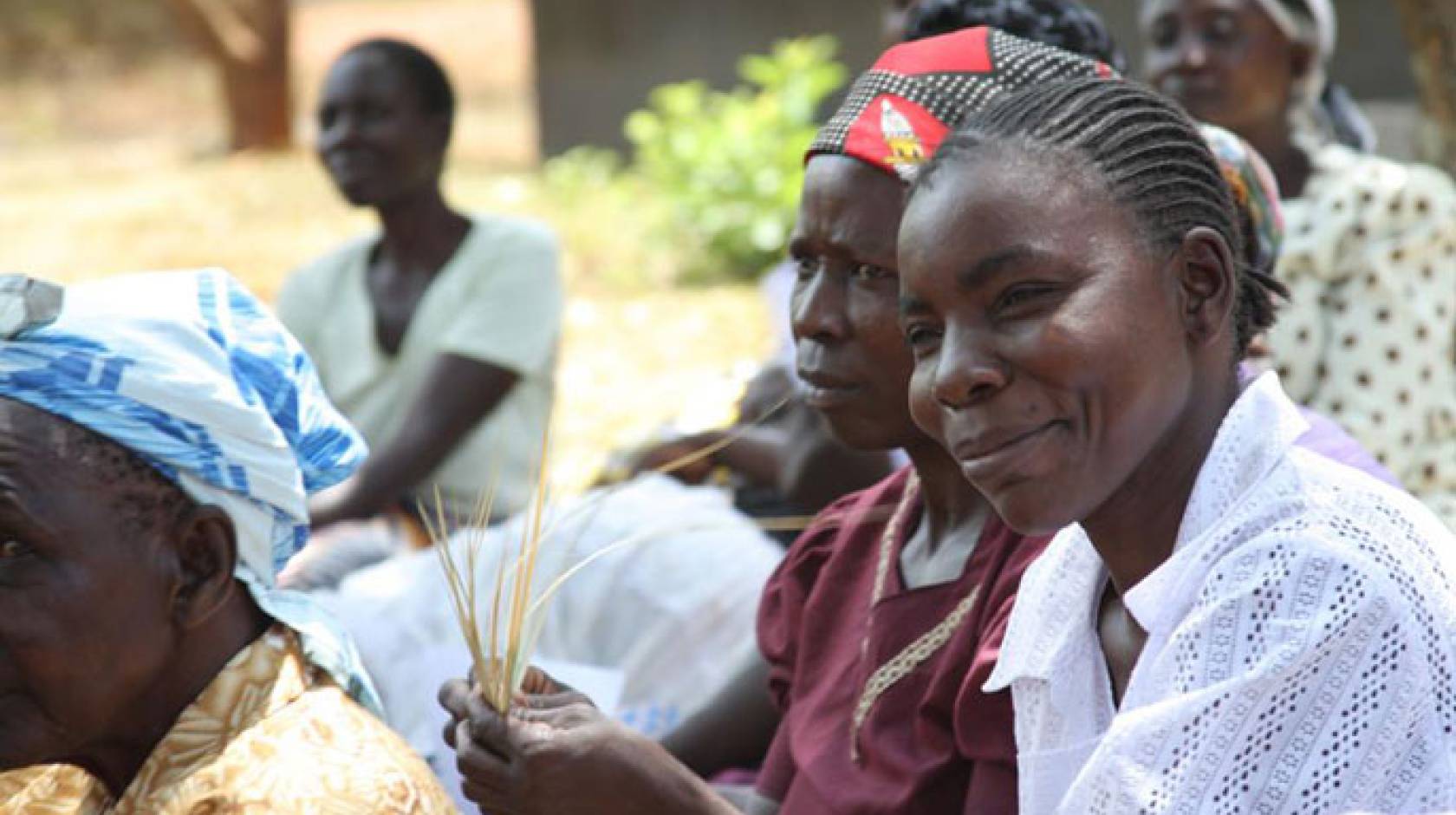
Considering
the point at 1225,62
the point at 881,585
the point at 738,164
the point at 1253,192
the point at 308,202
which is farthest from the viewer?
the point at 308,202

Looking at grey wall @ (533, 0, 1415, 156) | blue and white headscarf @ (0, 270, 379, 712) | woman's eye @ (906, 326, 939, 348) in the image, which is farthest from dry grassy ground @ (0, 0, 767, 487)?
woman's eye @ (906, 326, 939, 348)

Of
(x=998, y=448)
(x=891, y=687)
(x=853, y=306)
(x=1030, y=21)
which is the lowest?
(x=891, y=687)

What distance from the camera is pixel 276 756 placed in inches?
86.4

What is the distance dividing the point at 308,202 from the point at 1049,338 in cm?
1186

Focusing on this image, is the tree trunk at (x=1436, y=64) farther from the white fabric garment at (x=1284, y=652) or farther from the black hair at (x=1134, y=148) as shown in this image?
the white fabric garment at (x=1284, y=652)

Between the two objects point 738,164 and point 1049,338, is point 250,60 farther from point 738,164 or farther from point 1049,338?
point 1049,338

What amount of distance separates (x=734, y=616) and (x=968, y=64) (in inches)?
69.5

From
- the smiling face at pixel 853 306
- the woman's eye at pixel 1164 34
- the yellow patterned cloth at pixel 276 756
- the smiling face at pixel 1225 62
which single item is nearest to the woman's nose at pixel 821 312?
the smiling face at pixel 853 306

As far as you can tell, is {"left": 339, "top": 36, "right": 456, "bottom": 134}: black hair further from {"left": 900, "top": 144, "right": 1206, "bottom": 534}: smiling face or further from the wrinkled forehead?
{"left": 900, "top": 144, "right": 1206, "bottom": 534}: smiling face

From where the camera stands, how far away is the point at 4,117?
1781 centimetres

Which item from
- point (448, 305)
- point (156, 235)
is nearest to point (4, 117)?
point (156, 235)

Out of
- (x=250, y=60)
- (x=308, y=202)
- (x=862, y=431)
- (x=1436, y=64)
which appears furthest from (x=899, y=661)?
(x=250, y=60)

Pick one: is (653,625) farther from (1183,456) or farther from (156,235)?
(156,235)

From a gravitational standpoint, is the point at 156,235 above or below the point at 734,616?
below
